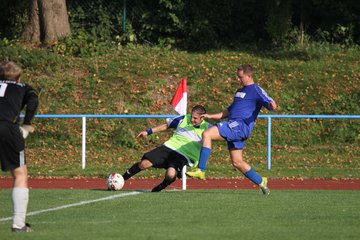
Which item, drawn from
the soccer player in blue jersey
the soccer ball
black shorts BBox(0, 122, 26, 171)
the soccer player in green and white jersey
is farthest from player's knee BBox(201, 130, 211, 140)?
black shorts BBox(0, 122, 26, 171)

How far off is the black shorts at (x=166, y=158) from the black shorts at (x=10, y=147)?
6269 mm

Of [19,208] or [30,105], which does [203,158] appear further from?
[19,208]

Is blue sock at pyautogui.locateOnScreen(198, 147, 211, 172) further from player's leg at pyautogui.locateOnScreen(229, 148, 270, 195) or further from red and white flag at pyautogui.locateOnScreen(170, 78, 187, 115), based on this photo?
red and white flag at pyautogui.locateOnScreen(170, 78, 187, 115)

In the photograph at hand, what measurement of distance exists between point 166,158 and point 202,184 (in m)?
3.41

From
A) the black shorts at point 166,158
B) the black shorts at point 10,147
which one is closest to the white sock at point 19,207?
the black shorts at point 10,147

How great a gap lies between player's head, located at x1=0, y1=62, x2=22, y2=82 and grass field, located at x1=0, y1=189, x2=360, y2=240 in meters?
1.57

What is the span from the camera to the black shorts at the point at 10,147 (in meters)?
9.89

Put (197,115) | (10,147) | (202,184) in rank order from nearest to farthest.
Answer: (10,147)
(197,115)
(202,184)

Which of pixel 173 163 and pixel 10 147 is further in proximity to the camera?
pixel 173 163

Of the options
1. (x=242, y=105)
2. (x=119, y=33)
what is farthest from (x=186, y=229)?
(x=119, y=33)

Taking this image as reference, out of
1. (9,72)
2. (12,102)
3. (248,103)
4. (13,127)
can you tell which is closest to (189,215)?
(13,127)

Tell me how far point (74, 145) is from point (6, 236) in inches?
604

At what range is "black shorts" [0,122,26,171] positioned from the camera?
9891 millimetres

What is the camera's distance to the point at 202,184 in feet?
63.6
